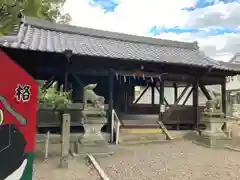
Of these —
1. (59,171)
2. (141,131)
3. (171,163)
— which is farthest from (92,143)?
(141,131)

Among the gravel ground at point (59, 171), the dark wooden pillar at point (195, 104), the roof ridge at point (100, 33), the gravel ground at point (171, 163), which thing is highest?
the roof ridge at point (100, 33)

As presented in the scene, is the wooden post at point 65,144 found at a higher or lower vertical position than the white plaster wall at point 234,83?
lower

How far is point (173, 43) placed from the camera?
11.9 metres

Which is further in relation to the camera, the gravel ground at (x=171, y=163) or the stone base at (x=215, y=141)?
the stone base at (x=215, y=141)

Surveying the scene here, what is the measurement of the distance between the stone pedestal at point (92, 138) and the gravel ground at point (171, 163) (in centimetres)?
41

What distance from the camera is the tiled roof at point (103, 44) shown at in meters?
7.89

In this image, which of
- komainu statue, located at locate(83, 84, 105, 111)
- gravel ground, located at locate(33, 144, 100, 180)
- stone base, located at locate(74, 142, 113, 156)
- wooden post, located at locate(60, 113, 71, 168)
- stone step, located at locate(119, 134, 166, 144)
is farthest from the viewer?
stone step, located at locate(119, 134, 166, 144)

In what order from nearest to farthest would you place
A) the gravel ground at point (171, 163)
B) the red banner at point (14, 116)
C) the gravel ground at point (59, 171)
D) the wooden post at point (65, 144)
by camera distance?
the red banner at point (14, 116) → the gravel ground at point (59, 171) → the gravel ground at point (171, 163) → the wooden post at point (65, 144)

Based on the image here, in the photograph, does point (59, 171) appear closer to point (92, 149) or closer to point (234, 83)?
point (92, 149)

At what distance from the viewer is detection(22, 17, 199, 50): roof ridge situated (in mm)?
9742

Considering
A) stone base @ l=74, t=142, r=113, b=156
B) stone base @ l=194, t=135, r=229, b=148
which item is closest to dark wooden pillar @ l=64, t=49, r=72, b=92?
stone base @ l=74, t=142, r=113, b=156

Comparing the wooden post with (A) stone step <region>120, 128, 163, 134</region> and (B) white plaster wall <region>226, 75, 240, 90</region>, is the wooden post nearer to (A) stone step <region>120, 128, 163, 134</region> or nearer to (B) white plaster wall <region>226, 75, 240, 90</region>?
(A) stone step <region>120, 128, 163, 134</region>

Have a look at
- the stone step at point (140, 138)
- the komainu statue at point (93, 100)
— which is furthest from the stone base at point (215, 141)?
the komainu statue at point (93, 100)

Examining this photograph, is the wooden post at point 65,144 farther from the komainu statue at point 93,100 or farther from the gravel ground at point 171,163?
the komainu statue at point 93,100
